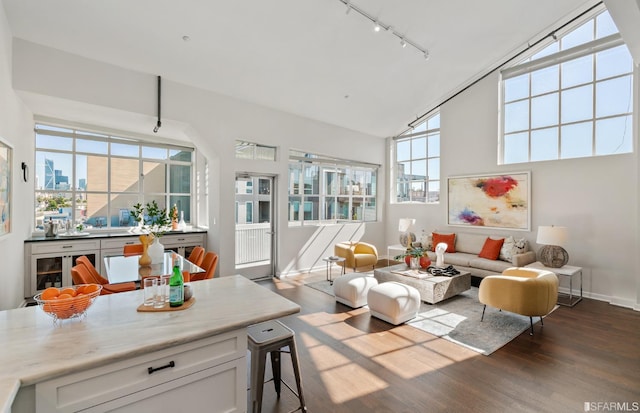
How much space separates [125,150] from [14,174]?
2.19 m

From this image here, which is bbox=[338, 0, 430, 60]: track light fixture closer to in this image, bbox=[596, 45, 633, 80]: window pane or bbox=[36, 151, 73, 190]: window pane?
bbox=[596, 45, 633, 80]: window pane

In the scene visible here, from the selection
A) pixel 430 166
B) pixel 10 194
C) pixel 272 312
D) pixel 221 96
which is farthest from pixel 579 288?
pixel 10 194

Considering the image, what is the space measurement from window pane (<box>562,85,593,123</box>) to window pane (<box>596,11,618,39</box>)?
77 cm

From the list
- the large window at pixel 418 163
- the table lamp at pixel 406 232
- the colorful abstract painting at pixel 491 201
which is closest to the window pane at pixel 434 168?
the large window at pixel 418 163

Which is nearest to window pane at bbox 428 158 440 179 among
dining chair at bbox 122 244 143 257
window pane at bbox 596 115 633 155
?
window pane at bbox 596 115 633 155

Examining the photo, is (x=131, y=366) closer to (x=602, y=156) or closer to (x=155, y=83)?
(x=155, y=83)

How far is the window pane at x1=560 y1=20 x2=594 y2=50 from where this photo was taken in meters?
4.89

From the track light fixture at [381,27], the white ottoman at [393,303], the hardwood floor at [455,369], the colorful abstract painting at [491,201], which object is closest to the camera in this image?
the hardwood floor at [455,369]

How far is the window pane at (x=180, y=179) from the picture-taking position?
20.2 ft

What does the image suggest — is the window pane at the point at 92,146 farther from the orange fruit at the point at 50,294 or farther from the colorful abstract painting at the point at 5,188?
the orange fruit at the point at 50,294

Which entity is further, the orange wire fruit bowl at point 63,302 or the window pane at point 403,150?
the window pane at point 403,150

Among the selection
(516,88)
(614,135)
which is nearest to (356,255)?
(516,88)

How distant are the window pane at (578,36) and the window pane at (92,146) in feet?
26.5

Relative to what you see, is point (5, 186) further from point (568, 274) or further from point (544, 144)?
point (544, 144)
